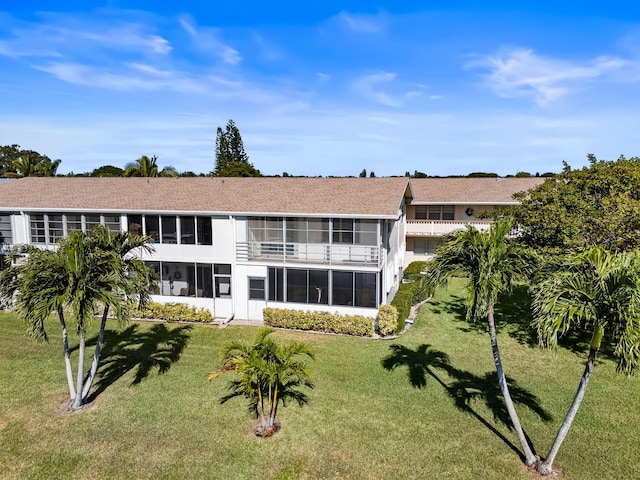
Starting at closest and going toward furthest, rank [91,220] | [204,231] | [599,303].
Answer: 1. [599,303]
2. [204,231]
3. [91,220]

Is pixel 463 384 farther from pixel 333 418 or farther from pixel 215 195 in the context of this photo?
pixel 215 195

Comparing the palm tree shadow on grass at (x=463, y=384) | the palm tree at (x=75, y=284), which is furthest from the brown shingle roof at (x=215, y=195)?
the palm tree at (x=75, y=284)

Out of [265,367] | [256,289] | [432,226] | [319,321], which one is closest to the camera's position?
[265,367]

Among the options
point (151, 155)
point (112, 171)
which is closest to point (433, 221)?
point (151, 155)

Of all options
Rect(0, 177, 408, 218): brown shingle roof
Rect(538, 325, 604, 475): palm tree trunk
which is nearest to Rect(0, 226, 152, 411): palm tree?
Rect(0, 177, 408, 218): brown shingle roof

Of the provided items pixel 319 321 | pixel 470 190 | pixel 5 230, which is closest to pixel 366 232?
pixel 319 321
